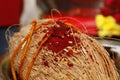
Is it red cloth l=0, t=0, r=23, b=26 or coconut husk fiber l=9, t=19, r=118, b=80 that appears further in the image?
red cloth l=0, t=0, r=23, b=26

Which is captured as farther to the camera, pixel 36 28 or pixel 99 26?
pixel 99 26

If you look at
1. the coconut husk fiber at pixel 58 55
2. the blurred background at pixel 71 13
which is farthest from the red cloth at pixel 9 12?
the coconut husk fiber at pixel 58 55

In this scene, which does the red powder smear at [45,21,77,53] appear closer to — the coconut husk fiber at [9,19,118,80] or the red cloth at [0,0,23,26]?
the coconut husk fiber at [9,19,118,80]

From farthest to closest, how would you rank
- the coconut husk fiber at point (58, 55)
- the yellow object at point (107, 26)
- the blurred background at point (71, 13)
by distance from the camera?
the yellow object at point (107, 26)
the blurred background at point (71, 13)
the coconut husk fiber at point (58, 55)

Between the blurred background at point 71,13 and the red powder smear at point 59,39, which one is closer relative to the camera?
the red powder smear at point 59,39

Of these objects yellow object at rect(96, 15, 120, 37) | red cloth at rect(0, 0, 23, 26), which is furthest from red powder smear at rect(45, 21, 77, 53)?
yellow object at rect(96, 15, 120, 37)

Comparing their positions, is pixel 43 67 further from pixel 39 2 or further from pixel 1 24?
pixel 39 2

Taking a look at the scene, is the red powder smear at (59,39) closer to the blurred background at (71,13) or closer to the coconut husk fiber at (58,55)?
the coconut husk fiber at (58,55)

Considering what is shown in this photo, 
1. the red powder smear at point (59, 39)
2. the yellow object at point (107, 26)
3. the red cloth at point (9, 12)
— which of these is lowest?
the yellow object at point (107, 26)

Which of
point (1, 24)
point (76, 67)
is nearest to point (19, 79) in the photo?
point (76, 67)
